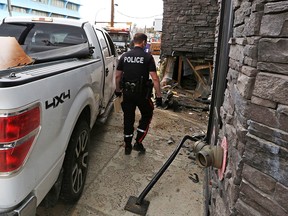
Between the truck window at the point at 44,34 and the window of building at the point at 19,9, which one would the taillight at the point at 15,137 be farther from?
the window of building at the point at 19,9

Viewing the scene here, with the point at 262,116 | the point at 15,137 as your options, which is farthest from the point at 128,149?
the point at 262,116

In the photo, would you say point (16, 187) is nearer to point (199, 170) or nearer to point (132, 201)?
point (132, 201)

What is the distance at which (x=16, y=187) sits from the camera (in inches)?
58.3

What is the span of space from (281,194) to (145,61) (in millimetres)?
2748

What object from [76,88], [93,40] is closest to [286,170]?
[76,88]

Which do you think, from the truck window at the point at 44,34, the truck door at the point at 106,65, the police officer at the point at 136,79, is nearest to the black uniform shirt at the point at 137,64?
the police officer at the point at 136,79

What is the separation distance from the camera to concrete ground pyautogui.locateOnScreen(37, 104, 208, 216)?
2.74 meters

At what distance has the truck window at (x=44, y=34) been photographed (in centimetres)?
356

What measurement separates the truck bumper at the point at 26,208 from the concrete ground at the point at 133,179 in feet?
3.51

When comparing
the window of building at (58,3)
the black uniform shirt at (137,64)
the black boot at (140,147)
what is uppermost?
the window of building at (58,3)

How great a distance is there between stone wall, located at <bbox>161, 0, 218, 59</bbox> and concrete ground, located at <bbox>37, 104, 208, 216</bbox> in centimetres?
419

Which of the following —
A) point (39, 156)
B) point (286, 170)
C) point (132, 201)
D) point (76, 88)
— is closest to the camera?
point (286, 170)

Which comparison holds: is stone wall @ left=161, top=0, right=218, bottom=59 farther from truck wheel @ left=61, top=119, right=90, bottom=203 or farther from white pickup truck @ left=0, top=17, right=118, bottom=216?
truck wheel @ left=61, top=119, right=90, bottom=203

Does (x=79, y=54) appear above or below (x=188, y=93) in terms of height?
above
